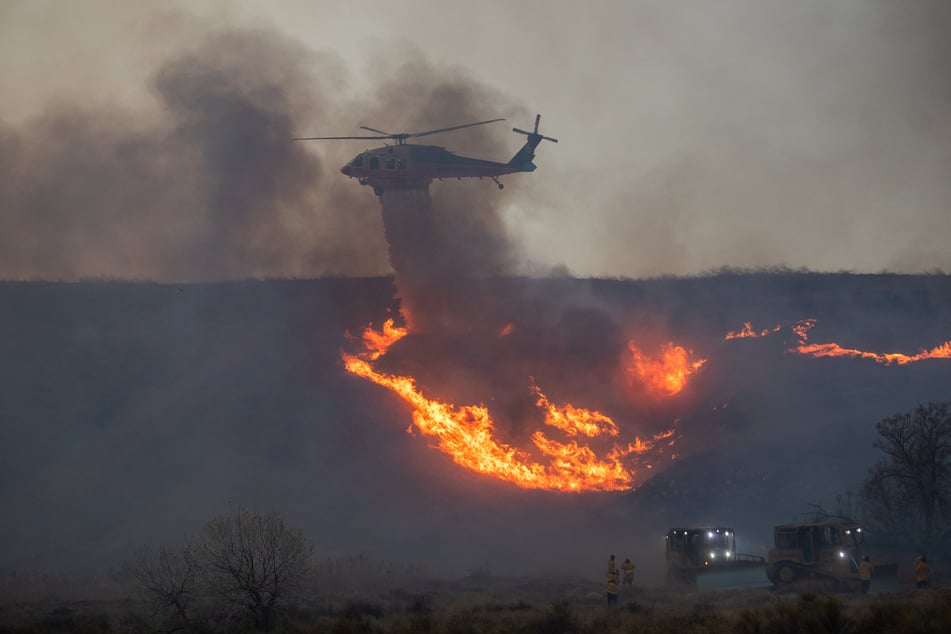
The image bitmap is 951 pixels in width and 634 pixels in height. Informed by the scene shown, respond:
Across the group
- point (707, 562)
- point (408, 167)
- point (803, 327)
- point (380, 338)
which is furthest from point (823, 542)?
point (380, 338)

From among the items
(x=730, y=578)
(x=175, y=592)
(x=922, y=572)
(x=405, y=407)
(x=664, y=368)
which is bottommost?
(x=175, y=592)

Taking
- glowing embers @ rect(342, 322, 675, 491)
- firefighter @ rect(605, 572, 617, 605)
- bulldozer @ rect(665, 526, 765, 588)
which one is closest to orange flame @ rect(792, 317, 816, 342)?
glowing embers @ rect(342, 322, 675, 491)

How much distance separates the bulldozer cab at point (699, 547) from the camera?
3859cm

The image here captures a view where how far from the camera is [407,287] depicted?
3007 inches

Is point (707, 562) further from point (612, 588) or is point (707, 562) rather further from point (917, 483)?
point (917, 483)

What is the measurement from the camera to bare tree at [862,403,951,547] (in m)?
40.5

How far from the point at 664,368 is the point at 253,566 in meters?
44.9

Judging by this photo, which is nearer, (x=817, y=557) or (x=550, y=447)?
(x=817, y=557)

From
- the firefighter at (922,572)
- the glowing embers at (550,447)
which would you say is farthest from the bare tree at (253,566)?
the glowing embers at (550,447)

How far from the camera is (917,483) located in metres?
41.0

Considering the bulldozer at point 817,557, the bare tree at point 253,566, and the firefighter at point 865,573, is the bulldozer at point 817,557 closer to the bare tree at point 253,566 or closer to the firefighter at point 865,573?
the firefighter at point 865,573

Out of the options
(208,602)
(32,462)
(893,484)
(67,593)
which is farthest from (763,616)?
(32,462)

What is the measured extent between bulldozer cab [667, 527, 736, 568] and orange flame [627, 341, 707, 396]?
26.9m

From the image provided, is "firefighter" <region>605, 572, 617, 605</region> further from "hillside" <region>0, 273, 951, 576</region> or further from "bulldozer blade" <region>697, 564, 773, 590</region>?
"hillside" <region>0, 273, 951, 576</region>
